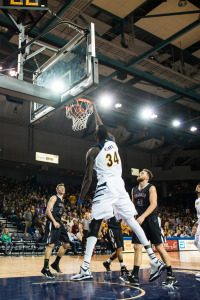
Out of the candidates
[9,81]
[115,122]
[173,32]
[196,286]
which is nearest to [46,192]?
[115,122]

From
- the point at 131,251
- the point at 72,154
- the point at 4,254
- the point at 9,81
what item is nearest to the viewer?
the point at 9,81

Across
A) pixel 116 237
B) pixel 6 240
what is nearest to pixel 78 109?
pixel 6 240

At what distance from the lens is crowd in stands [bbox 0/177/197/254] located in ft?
46.7

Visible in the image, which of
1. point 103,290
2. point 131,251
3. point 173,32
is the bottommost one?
point 131,251

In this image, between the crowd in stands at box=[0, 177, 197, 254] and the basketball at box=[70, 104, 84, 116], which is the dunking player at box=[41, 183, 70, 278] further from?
the basketball at box=[70, 104, 84, 116]

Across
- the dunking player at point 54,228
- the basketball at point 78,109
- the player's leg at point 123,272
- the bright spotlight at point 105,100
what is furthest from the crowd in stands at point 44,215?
the bright spotlight at point 105,100

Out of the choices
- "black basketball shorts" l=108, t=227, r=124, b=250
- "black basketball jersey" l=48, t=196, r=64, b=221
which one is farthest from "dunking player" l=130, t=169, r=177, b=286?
"black basketball jersey" l=48, t=196, r=64, b=221

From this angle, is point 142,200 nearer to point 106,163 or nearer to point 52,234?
point 106,163

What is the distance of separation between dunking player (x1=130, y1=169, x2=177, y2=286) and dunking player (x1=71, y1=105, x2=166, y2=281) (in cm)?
31

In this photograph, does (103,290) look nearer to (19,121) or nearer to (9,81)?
(9,81)

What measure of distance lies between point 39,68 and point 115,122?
14121 mm

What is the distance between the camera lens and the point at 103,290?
13.5 ft

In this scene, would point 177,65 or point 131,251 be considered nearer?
point 131,251

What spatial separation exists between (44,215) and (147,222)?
13119 millimetres
